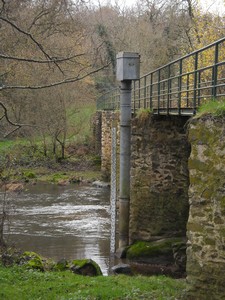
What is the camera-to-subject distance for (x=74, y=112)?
33.0 m

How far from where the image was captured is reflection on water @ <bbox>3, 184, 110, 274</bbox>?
47.9ft

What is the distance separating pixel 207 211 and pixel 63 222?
10567mm

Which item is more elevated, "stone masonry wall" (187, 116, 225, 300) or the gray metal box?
the gray metal box

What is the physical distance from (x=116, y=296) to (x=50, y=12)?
15.7ft

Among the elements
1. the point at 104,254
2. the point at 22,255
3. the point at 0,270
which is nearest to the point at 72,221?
the point at 104,254

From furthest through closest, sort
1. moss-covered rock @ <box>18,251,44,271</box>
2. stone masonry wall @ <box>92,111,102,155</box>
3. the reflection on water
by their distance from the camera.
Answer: stone masonry wall @ <box>92,111,102,155</box>, the reflection on water, moss-covered rock @ <box>18,251,44,271</box>

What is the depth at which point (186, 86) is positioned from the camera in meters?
10.7

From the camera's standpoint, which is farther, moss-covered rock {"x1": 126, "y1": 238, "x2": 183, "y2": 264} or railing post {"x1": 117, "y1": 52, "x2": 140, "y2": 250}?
railing post {"x1": 117, "y1": 52, "x2": 140, "y2": 250}

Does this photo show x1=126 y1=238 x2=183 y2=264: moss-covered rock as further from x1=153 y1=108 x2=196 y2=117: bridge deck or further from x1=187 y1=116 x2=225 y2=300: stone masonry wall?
x1=187 y1=116 x2=225 y2=300: stone masonry wall

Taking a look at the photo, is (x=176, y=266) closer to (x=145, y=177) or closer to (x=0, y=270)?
(x=145, y=177)

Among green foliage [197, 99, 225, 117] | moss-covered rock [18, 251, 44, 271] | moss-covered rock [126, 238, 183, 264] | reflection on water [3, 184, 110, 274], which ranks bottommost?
reflection on water [3, 184, 110, 274]

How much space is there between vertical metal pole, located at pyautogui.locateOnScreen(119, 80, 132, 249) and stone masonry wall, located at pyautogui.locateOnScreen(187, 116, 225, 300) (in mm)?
5913

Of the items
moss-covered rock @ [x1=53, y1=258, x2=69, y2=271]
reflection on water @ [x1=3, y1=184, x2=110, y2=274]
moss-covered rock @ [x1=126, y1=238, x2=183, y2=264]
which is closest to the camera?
moss-covered rock @ [x1=53, y1=258, x2=69, y2=271]

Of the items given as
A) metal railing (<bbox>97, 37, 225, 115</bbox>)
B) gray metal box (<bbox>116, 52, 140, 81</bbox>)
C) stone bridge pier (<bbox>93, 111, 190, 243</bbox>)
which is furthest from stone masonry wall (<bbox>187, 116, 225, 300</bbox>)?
gray metal box (<bbox>116, 52, 140, 81</bbox>)
